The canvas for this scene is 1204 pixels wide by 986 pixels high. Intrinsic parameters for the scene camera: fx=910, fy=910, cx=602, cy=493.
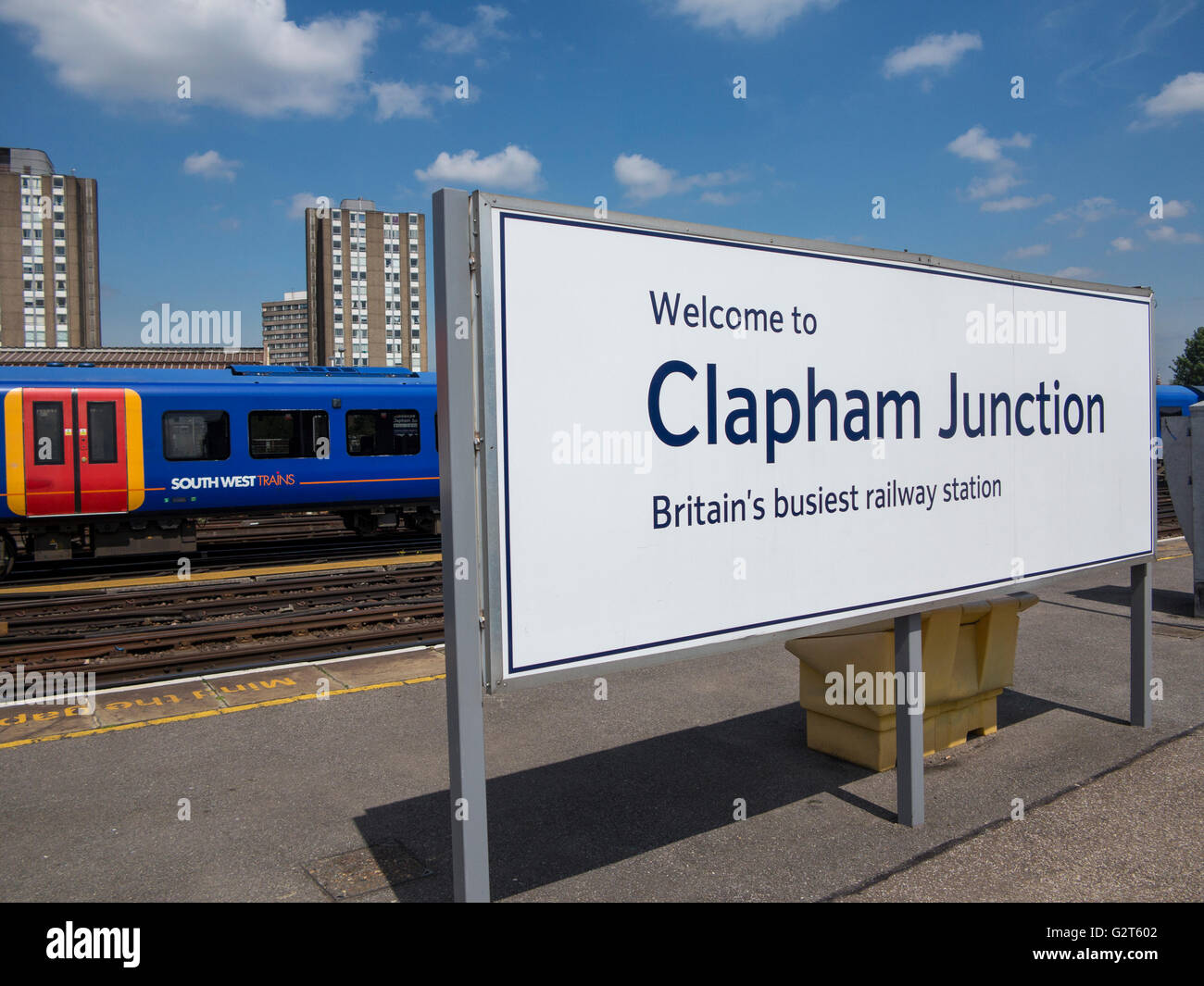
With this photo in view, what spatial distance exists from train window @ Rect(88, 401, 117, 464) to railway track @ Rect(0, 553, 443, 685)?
280 centimetres

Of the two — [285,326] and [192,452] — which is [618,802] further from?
[285,326]

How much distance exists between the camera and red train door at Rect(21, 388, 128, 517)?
46.3ft

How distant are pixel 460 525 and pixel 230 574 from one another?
12.6m

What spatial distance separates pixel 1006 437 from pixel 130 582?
42.3 ft

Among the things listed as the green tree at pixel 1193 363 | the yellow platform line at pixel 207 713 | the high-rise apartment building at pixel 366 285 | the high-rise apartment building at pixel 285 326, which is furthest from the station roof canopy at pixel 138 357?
the high-rise apartment building at pixel 285 326

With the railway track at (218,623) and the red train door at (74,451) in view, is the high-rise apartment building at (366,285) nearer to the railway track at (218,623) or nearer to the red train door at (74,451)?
the red train door at (74,451)

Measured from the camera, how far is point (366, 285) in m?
114

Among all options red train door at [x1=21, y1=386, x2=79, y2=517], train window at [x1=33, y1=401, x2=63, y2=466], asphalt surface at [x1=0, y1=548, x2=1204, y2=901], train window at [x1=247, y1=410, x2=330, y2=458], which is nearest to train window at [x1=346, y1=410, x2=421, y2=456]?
train window at [x1=247, y1=410, x2=330, y2=458]

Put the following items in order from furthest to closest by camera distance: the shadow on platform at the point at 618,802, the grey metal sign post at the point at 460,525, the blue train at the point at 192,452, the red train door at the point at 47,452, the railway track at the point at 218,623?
1. the blue train at the point at 192,452
2. the red train door at the point at 47,452
3. the railway track at the point at 218,623
4. the shadow on platform at the point at 618,802
5. the grey metal sign post at the point at 460,525

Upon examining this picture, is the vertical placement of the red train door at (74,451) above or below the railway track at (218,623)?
above

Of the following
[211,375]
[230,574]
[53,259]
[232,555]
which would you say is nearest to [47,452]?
[211,375]

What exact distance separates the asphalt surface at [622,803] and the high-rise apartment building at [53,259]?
10090 centimetres

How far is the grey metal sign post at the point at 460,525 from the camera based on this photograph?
329cm
